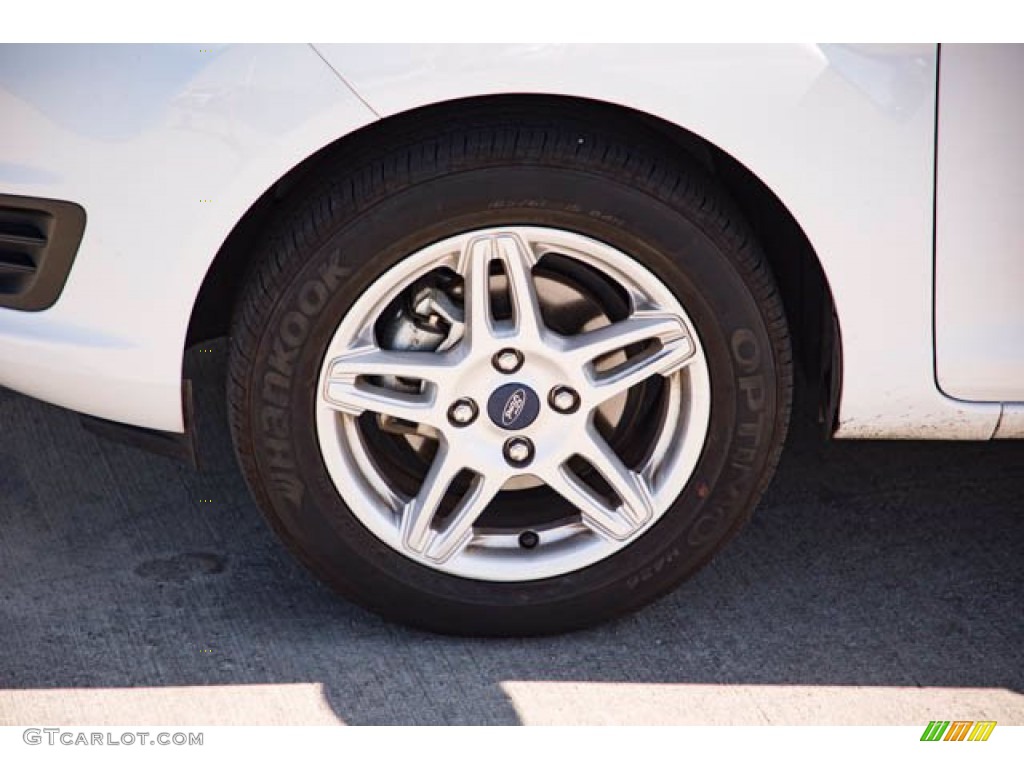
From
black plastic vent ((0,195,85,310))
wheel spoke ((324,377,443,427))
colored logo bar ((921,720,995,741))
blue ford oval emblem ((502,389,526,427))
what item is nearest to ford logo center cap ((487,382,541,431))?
blue ford oval emblem ((502,389,526,427))

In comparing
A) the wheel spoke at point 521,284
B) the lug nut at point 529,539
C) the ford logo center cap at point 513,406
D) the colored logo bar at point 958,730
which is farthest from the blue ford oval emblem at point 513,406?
the colored logo bar at point 958,730

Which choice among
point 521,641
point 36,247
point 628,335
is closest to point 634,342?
point 628,335

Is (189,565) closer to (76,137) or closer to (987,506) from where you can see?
(76,137)

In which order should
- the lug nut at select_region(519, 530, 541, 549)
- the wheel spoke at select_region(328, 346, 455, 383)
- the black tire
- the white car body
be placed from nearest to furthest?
the white car body, the black tire, the wheel spoke at select_region(328, 346, 455, 383), the lug nut at select_region(519, 530, 541, 549)

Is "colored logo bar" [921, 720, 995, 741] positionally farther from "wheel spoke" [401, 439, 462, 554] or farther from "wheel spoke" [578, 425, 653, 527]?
"wheel spoke" [401, 439, 462, 554]

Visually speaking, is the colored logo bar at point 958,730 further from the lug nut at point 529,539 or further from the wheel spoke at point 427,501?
the wheel spoke at point 427,501

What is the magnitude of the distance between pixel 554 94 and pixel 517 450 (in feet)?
2.07

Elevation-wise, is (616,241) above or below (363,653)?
above

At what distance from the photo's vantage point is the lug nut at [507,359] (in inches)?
96.9

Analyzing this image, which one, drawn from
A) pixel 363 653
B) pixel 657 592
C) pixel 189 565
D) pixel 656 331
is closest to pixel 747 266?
pixel 656 331

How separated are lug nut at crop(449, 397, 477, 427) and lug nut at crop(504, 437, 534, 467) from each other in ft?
0.28

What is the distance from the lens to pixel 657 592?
8.55 feet

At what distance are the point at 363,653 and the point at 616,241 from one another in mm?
875

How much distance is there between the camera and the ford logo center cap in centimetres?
247
